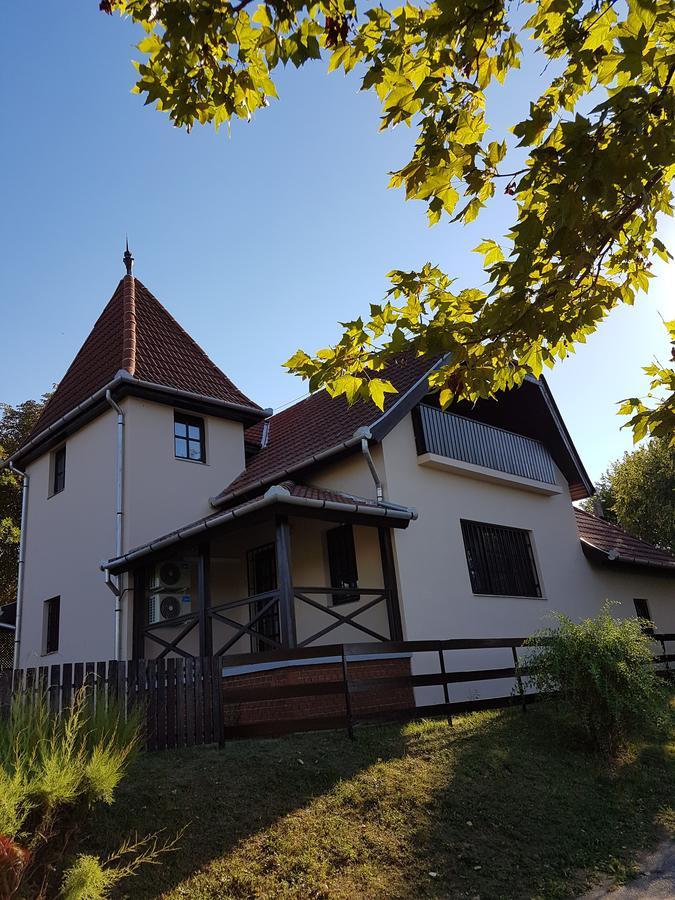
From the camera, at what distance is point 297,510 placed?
31.4 ft

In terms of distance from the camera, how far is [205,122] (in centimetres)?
440

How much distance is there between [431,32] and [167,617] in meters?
10.0

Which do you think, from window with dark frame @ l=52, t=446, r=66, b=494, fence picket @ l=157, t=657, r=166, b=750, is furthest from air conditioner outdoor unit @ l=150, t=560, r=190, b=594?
fence picket @ l=157, t=657, r=166, b=750

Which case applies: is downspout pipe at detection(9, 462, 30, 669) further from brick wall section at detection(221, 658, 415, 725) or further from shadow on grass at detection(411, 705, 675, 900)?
shadow on grass at detection(411, 705, 675, 900)

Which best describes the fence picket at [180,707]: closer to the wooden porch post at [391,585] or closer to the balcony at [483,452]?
the wooden porch post at [391,585]

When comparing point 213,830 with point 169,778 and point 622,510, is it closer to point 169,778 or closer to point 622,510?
point 169,778

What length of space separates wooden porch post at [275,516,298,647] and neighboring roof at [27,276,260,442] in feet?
15.9

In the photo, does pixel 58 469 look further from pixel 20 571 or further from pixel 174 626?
pixel 174 626

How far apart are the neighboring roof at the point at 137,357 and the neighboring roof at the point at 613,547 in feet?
26.6

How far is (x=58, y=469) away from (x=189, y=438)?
10.9 ft

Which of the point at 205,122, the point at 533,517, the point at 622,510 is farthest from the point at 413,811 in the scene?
the point at 622,510

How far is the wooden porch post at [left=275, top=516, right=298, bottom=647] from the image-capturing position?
9.13 meters

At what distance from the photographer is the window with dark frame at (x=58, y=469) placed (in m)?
14.5

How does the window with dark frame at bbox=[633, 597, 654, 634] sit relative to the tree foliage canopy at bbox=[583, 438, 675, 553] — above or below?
below
